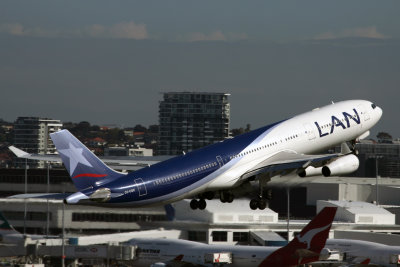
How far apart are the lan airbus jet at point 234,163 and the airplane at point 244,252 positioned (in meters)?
3.70

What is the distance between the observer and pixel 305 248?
8369 centimetres

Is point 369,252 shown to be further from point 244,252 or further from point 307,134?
point 307,134

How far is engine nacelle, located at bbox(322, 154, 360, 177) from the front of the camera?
8675 centimetres

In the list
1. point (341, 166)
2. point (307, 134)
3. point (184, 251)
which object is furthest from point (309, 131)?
point (184, 251)

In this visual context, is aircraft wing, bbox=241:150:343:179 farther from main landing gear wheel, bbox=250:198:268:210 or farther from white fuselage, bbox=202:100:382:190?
main landing gear wheel, bbox=250:198:268:210

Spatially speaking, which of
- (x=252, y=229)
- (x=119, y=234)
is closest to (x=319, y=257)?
(x=119, y=234)

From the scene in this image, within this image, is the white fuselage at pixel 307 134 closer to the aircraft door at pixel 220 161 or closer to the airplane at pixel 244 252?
the aircraft door at pixel 220 161

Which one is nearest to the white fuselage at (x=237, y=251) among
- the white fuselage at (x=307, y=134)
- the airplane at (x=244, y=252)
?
the airplane at (x=244, y=252)

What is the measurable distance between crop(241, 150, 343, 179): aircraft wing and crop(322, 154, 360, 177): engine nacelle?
139 cm

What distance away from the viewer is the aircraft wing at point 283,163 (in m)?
83.6

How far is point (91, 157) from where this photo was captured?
75688 millimetres

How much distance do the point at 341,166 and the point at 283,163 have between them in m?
5.63

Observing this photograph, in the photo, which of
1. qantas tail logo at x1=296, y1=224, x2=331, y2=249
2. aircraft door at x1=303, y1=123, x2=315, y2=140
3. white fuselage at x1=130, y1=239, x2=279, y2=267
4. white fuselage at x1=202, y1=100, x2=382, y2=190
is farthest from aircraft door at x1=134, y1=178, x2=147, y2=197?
aircraft door at x1=303, y1=123, x2=315, y2=140

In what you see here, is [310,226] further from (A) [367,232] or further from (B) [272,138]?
(A) [367,232]
